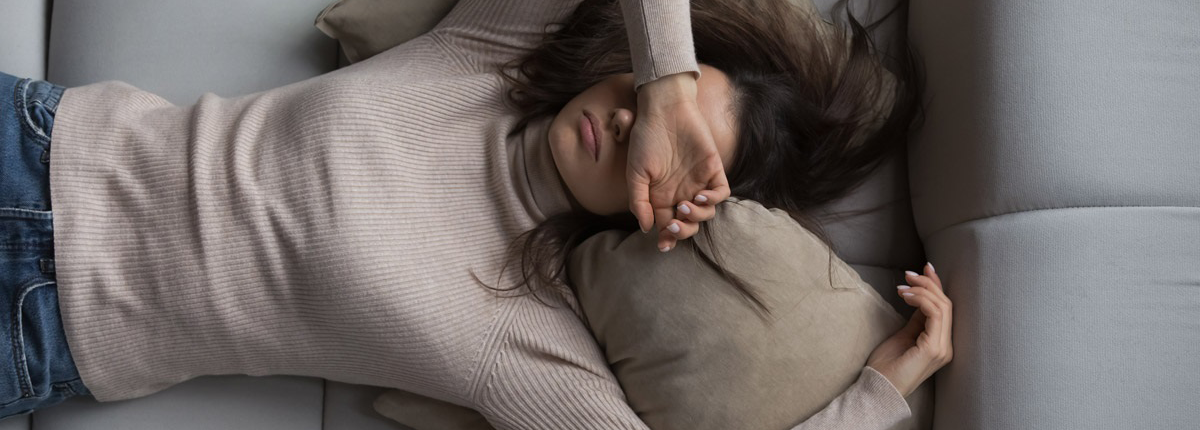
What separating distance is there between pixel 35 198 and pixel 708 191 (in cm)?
88

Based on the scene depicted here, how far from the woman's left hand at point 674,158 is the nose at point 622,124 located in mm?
17

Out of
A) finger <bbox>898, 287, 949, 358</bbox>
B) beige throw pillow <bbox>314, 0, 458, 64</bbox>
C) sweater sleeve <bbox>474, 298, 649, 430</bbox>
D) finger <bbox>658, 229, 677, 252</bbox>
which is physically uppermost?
beige throw pillow <bbox>314, 0, 458, 64</bbox>

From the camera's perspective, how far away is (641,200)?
113cm

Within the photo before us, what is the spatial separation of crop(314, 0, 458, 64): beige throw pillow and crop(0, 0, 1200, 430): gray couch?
0.35 meters

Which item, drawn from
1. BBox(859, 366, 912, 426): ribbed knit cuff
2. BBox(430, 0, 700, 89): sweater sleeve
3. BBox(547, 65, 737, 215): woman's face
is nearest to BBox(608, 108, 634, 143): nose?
BBox(547, 65, 737, 215): woman's face

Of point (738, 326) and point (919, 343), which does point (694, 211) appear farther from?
point (919, 343)

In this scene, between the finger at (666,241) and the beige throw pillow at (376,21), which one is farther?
the beige throw pillow at (376,21)

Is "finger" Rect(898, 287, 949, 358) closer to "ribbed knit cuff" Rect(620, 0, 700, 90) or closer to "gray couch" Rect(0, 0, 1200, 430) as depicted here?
"gray couch" Rect(0, 0, 1200, 430)

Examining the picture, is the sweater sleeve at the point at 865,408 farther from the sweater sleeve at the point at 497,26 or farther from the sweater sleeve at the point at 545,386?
the sweater sleeve at the point at 497,26

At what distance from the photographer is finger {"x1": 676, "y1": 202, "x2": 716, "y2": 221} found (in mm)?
1129

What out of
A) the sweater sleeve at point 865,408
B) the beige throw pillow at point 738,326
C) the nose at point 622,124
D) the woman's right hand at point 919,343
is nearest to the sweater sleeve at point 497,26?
the nose at point 622,124

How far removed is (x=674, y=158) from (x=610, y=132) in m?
0.10

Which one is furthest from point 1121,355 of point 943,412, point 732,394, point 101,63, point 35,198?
point 101,63

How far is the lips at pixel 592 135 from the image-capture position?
3.87ft
